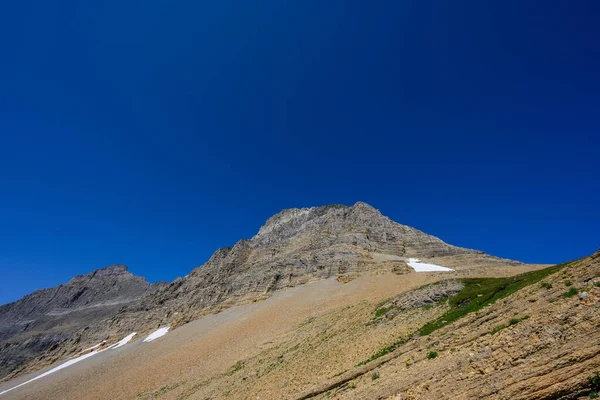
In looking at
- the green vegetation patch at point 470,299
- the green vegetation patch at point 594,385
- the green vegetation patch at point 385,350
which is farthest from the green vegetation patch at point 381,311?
the green vegetation patch at point 594,385

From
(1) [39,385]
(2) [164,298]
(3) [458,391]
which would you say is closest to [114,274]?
(2) [164,298]

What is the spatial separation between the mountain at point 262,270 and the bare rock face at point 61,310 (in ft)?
1.92

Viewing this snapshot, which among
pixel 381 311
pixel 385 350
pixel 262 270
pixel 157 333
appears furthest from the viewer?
pixel 262 270

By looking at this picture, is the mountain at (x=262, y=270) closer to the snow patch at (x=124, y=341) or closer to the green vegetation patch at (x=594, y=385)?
the snow patch at (x=124, y=341)

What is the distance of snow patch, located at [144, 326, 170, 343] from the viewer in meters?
61.7

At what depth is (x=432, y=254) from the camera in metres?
67.4

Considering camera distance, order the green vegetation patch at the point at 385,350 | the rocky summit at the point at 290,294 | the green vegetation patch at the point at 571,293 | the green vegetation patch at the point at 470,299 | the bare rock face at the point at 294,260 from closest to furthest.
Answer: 1. the green vegetation patch at the point at 571,293
2. the green vegetation patch at the point at 385,350
3. the green vegetation patch at the point at 470,299
4. the rocky summit at the point at 290,294
5. the bare rock face at the point at 294,260

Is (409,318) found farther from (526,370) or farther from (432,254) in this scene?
(432,254)

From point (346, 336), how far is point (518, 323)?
15.2 m

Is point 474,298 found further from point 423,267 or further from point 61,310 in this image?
point 61,310

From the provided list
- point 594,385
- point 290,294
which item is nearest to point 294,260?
point 290,294

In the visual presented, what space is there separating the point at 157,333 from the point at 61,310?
303 feet

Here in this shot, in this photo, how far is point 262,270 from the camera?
7350 centimetres

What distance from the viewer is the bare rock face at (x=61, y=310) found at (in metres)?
96.6
